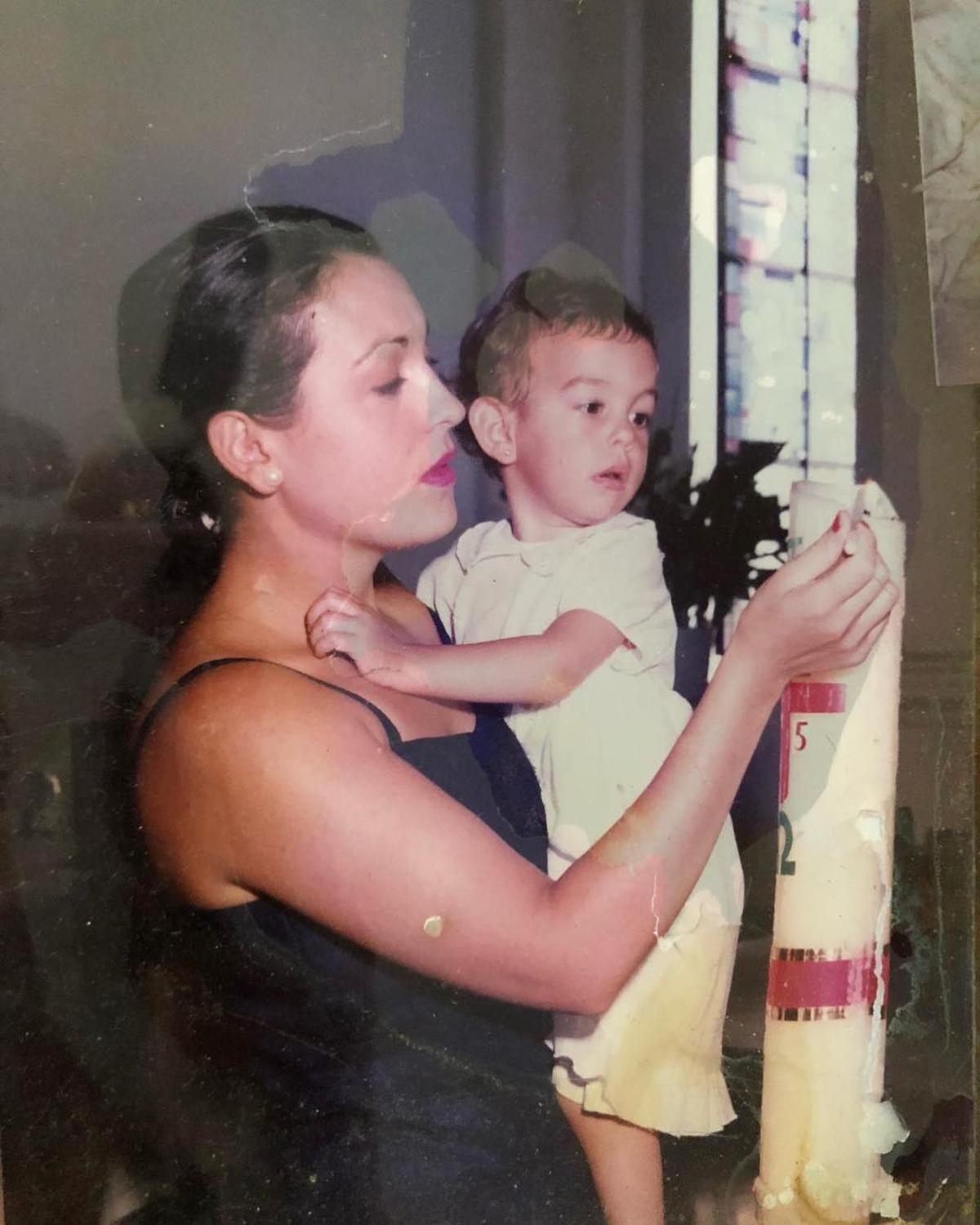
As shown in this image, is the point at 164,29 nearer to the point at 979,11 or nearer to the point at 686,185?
the point at 686,185

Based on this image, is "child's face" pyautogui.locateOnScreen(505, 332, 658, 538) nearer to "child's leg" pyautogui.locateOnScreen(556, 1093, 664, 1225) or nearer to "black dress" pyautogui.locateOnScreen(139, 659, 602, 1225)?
"black dress" pyautogui.locateOnScreen(139, 659, 602, 1225)

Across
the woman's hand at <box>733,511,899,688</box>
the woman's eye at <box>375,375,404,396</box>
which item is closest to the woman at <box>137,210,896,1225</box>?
the woman's eye at <box>375,375,404,396</box>

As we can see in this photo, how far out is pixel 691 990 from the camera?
3.33 feet

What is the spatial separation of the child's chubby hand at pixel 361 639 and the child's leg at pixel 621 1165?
0.44m

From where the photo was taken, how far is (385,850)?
89 cm

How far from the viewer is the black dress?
0.92 m

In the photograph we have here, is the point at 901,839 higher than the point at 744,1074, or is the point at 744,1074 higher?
the point at 901,839


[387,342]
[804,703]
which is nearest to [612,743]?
[804,703]

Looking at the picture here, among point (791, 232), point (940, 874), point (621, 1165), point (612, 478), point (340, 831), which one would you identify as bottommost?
point (621, 1165)

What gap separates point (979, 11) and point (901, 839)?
2.91ft

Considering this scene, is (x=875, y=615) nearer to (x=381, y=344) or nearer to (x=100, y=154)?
(x=381, y=344)

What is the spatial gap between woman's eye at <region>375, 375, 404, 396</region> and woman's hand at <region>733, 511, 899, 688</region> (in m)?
0.41

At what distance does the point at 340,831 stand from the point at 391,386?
0.40 meters

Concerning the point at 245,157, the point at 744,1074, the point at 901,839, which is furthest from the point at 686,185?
the point at 744,1074
